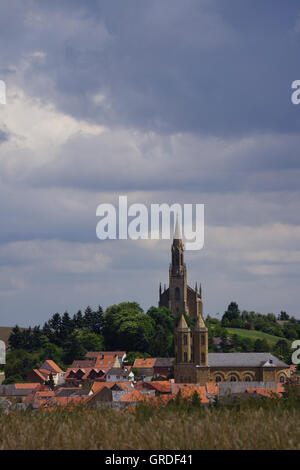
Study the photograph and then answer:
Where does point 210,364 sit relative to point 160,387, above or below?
above

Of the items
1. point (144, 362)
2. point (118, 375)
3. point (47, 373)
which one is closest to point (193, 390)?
point (118, 375)

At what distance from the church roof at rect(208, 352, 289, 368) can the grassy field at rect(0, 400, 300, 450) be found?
86.1 metres

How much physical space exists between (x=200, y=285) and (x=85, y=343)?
31218 mm

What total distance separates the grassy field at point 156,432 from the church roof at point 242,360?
282 ft

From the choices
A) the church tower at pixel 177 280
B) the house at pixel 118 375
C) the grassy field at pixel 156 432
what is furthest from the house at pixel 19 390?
the grassy field at pixel 156 432

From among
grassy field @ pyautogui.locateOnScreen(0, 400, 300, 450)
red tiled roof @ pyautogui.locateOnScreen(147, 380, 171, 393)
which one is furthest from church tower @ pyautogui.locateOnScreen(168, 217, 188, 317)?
grassy field @ pyautogui.locateOnScreen(0, 400, 300, 450)

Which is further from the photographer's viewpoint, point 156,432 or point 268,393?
point 268,393

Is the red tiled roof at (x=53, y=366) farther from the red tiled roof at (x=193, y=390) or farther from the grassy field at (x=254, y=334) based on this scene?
the grassy field at (x=254, y=334)

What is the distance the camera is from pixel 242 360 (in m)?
104

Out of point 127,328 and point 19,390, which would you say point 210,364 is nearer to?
point 127,328

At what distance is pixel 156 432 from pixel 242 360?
9103 cm

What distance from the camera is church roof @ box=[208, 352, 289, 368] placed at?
4035 inches

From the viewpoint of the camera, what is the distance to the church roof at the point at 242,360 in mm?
102500
